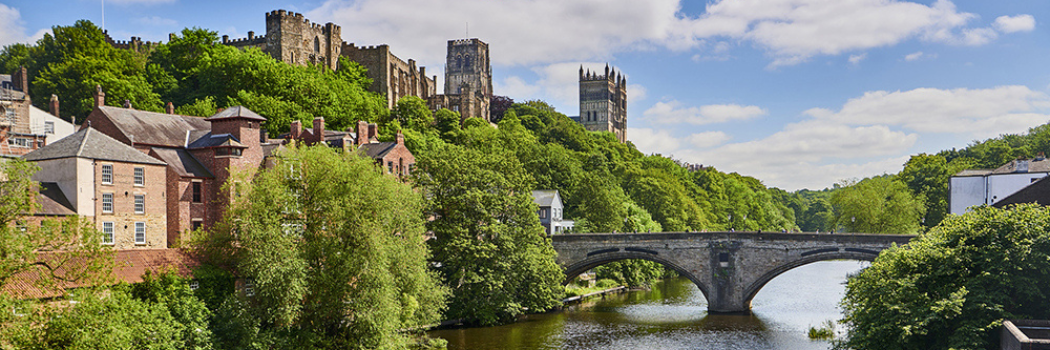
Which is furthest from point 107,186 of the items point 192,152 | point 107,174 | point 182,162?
point 192,152

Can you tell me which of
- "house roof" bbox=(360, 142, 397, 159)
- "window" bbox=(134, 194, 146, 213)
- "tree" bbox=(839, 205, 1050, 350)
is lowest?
"tree" bbox=(839, 205, 1050, 350)

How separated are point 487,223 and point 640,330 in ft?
33.8

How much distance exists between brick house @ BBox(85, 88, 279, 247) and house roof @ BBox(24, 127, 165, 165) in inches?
81.2

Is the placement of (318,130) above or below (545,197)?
above

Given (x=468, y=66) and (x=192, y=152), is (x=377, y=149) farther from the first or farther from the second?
(x=468, y=66)

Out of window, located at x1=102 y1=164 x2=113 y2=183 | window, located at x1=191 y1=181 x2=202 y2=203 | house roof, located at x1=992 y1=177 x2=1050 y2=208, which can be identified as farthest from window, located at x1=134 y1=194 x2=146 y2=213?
house roof, located at x1=992 y1=177 x2=1050 y2=208

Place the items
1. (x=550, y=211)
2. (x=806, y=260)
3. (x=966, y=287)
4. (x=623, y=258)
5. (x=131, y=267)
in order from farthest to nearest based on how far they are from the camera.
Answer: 1. (x=550, y=211)
2. (x=623, y=258)
3. (x=806, y=260)
4. (x=131, y=267)
5. (x=966, y=287)

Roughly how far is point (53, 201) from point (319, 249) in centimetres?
1040

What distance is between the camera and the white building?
5412cm

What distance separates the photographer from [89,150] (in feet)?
107

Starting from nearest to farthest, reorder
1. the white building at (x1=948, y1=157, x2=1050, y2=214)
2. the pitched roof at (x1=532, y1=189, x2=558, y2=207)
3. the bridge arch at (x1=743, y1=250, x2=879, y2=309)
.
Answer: the bridge arch at (x1=743, y1=250, x2=879, y2=309) < the white building at (x1=948, y1=157, x2=1050, y2=214) < the pitched roof at (x1=532, y1=189, x2=558, y2=207)

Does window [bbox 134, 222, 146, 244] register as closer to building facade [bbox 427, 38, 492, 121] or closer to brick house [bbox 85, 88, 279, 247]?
brick house [bbox 85, 88, 279, 247]

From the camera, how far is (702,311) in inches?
2071

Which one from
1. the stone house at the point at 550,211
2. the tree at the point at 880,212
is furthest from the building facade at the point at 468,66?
the tree at the point at 880,212
